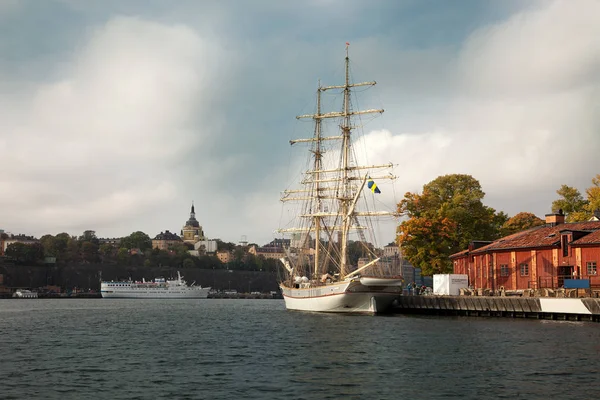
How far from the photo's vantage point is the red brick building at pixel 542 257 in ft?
199

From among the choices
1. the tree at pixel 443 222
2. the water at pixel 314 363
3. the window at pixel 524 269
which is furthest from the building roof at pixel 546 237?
the water at pixel 314 363

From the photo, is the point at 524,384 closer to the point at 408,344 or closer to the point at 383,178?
the point at 408,344

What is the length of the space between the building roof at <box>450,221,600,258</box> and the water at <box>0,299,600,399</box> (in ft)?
40.2

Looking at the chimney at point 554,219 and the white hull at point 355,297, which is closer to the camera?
the white hull at point 355,297

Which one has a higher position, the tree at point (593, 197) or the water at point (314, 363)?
the tree at point (593, 197)

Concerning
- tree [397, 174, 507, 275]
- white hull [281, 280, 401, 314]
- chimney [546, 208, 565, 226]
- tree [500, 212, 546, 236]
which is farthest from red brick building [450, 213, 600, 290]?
tree [500, 212, 546, 236]

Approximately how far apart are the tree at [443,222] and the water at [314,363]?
2696 cm

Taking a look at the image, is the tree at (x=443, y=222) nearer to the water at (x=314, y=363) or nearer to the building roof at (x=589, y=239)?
the building roof at (x=589, y=239)

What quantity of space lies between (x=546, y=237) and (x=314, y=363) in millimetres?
40300

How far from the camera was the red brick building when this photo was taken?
60594mm

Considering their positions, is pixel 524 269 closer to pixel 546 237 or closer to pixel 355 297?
pixel 546 237

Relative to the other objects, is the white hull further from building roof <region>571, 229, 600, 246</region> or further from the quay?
building roof <region>571, 229, 600, 246</region>

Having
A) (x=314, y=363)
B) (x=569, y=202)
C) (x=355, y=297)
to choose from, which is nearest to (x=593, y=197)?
(x=569, y=202)

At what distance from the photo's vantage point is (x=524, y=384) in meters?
26.2
